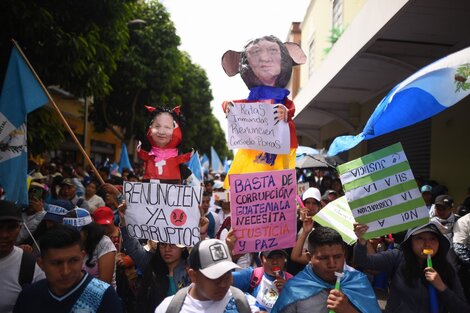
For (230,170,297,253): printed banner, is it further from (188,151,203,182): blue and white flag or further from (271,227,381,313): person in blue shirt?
(188,151,203,182): blue and white flag

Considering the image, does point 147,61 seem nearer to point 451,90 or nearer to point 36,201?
point 36,201

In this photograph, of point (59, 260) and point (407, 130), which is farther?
point (407, 130)

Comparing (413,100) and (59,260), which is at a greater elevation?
(413,100)

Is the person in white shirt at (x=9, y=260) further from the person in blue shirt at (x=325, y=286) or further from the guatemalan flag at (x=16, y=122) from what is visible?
the person in blue shirt at (x=325, y=286)

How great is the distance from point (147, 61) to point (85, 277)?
18.4 meters

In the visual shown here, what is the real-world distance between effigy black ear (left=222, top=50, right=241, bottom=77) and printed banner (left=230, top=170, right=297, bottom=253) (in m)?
1.74

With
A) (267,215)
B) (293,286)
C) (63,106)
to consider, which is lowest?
(293,286)

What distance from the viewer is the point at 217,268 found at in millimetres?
2305

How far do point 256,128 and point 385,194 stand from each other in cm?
127

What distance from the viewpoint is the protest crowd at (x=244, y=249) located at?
2400mm

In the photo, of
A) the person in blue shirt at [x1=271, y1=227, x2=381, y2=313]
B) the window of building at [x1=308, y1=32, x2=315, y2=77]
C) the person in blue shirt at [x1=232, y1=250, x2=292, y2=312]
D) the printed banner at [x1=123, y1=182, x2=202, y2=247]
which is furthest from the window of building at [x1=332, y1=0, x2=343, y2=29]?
the person in blue shirt at [x1=271, y1=227, x2=381, y2=313]

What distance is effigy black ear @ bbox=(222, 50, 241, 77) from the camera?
15.1 feet

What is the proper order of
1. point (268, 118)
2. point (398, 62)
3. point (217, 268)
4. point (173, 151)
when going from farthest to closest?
point (398, 62) → point (173, 151) → point (268, 118) → point (217, 268)

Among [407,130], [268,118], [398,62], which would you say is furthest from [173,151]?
[407,130]
